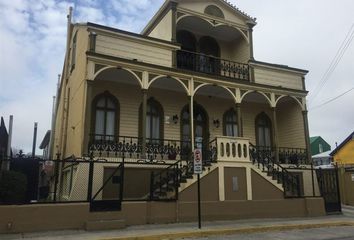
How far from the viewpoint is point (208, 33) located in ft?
68.5

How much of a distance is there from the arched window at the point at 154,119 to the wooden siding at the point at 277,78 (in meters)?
5.40

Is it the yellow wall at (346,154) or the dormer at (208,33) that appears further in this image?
the yellow wall at (346,154)

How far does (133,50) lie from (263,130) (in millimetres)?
9642

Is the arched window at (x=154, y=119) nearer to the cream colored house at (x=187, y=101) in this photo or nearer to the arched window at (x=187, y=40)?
the cream colored house at (x=187, y=101)

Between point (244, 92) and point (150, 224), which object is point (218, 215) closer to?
point (150, 224)

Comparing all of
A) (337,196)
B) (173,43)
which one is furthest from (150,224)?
(337,196)

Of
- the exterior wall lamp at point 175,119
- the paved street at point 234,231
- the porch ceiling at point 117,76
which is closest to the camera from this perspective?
the paved street at point 234,231

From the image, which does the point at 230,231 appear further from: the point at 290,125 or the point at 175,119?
the point at 290,125

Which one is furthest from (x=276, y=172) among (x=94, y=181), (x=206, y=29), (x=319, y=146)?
(x=319, y=146)

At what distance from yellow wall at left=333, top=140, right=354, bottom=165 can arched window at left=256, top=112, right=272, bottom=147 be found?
14.2m

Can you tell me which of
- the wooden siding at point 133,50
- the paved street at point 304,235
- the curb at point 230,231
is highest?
the wooden siding at point 133,50

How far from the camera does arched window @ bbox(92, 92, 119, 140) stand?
54.4 ft

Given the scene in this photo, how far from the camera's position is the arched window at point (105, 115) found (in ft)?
54.4

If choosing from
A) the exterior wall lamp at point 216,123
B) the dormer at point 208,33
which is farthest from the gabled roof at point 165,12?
the exterior wall lamp at point 216,123
